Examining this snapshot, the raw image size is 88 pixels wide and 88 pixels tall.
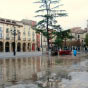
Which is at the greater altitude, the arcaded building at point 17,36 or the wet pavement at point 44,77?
the arcaded building at point 17,36

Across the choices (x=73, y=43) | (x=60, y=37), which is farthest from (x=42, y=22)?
(x=73, y=43)

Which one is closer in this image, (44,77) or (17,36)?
(44,77)

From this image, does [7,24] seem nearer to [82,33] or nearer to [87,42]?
[87,42]

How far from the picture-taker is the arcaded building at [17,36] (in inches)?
2891

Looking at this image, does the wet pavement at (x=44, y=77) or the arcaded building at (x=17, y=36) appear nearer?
the wet pavement at (x=44, y=77)

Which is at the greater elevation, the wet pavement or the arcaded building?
Answer: the arcaded building

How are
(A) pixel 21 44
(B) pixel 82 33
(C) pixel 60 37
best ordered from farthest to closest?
(B) pixel 82 33 < (A) pixel 21 44 < (C) pixel 60 37

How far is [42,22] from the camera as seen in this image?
50.3 m

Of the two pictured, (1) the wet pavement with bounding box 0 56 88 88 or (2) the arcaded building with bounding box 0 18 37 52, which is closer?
(1) the wet pavement with bounding box 0 56 88 88

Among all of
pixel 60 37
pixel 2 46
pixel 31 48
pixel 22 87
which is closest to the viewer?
pixel 22 87

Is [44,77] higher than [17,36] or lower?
lower

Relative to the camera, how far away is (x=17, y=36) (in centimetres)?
7988

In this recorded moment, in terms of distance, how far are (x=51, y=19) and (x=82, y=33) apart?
201 ft

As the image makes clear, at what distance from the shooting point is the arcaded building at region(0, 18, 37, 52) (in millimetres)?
73438
